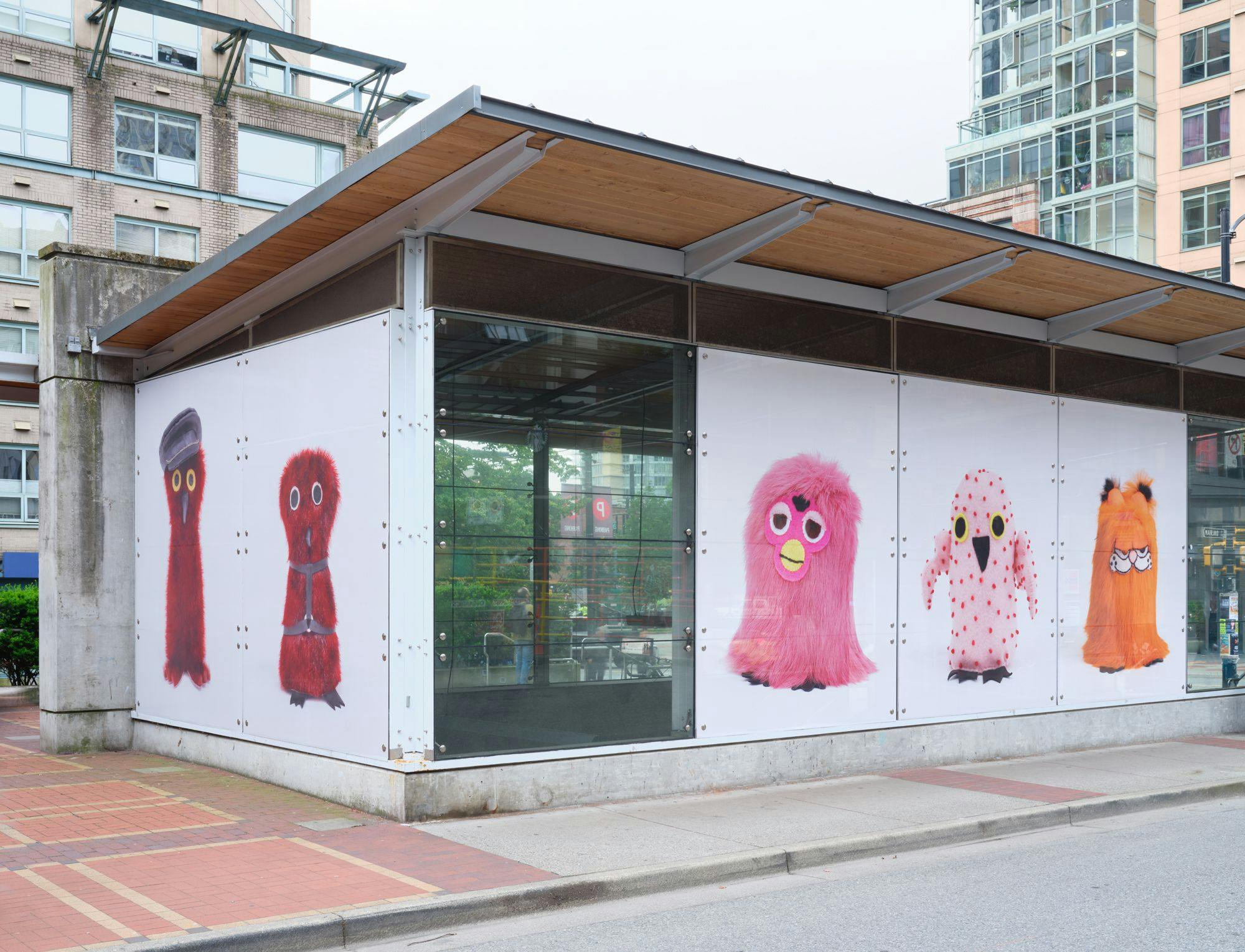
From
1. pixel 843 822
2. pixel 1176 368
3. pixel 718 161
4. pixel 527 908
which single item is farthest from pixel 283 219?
pixel 1176 368

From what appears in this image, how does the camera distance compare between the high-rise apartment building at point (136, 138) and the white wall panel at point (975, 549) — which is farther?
the high-rise apartment building at point (136, 138)

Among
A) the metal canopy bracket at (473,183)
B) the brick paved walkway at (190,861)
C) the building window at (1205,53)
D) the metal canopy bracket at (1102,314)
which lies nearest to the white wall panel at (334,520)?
the brick paved walkway at (190,861)

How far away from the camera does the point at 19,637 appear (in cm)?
1727

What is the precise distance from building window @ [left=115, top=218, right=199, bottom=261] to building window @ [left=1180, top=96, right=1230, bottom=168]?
36.5 metres

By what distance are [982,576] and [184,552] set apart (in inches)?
304

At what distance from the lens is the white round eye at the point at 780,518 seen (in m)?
10.5

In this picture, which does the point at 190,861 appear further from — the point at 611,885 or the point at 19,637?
the point at 19,637

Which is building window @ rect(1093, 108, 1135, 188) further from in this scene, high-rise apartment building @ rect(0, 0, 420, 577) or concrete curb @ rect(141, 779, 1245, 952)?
concrete curb @ rect(141, 779, 1245, 952)

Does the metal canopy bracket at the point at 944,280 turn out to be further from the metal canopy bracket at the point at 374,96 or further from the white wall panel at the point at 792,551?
the metal canopy bracket at the point at 374,96

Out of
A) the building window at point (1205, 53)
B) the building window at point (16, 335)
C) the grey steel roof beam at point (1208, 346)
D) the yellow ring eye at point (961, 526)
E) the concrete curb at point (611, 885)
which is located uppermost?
the building window at point (1205, 53)

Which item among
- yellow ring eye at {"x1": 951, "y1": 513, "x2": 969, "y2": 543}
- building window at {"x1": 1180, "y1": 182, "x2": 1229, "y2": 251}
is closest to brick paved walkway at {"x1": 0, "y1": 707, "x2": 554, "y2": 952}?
yellow ring eye at {"x1": 951, "y1": 513, "x2": 969, "y2": 543}

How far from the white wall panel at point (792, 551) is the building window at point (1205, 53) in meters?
42.9

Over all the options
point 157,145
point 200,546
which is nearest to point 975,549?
point 200,546

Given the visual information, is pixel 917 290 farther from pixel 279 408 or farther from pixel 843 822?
pixel 279 408
